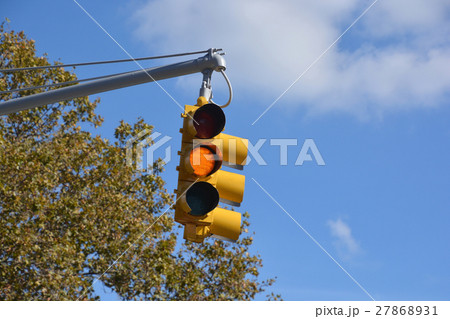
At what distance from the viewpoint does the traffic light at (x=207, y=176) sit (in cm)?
596

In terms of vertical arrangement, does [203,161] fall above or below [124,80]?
below

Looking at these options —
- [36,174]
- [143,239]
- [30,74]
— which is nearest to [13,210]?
[36,174]

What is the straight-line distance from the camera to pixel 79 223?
1873 cm

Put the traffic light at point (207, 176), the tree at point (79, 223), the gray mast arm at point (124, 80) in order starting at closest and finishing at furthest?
the traffic light at point (207, 176), the gray mast arm at point (124, 80), the tree at point (79, 223)

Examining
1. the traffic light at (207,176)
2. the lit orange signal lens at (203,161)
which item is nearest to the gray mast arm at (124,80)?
the traffic light at (207,176)

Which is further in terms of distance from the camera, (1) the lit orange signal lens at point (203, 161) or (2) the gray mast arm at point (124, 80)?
(2) the gray mast arm at point (124, 80)

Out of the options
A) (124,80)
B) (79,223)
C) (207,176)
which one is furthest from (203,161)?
(79,223)

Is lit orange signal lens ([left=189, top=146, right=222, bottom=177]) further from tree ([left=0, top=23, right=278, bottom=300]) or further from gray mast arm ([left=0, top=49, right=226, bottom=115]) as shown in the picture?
tree ([left=0, top=23, right=278, bottom=300])

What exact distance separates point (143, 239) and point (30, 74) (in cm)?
695

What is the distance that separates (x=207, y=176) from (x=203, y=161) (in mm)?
155

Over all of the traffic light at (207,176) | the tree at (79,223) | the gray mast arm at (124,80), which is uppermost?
the tree at (79,223)

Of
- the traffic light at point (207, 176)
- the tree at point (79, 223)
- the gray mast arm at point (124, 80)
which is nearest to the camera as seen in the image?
the traffic light at point (207, 176)

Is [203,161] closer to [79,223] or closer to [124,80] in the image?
[124,80]

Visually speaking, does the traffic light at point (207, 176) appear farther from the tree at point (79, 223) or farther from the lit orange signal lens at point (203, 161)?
the tree at point (79, 223)
